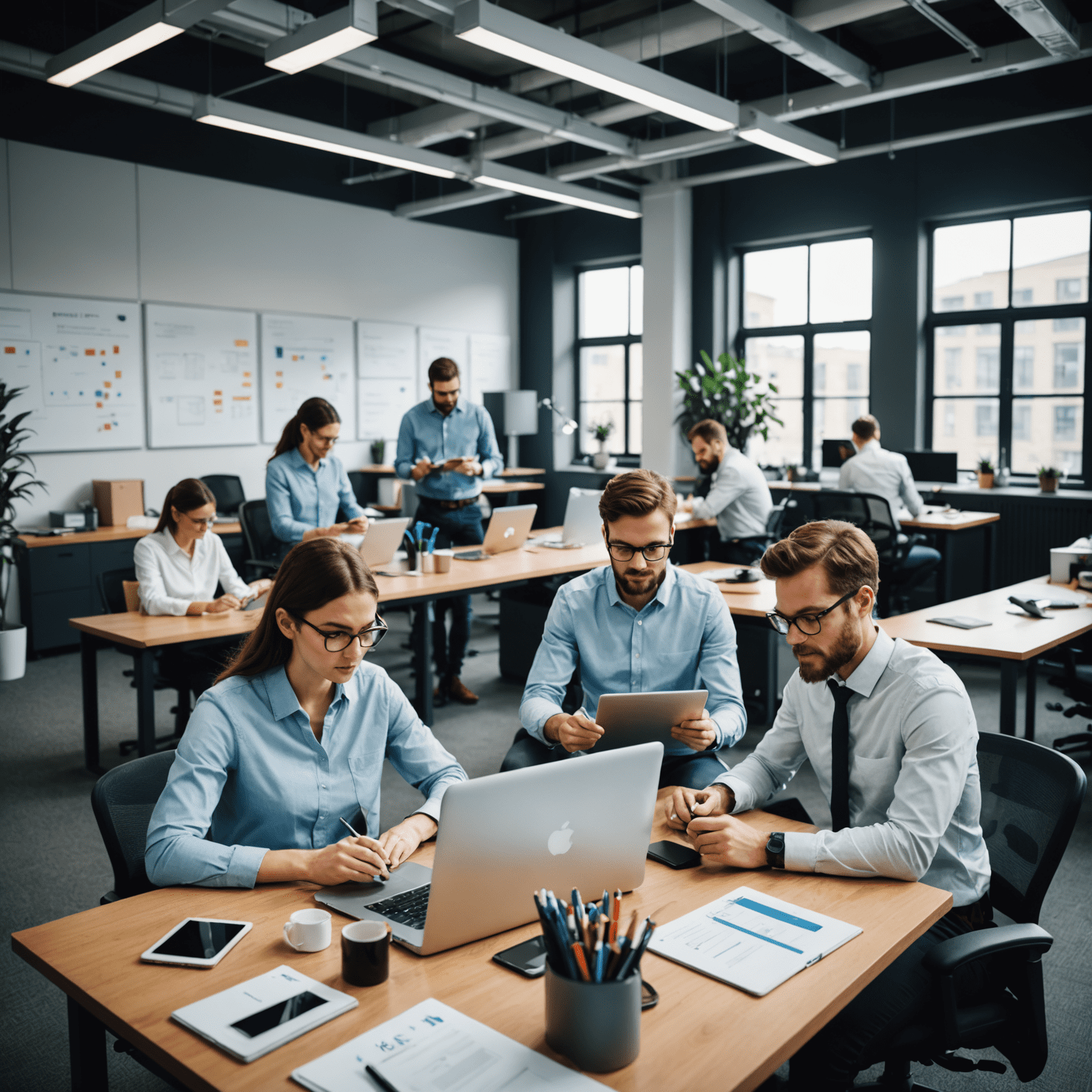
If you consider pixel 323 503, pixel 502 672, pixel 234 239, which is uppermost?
pixel 234 239

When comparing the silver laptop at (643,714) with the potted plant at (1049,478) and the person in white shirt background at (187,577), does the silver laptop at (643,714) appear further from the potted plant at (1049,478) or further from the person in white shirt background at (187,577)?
the potted plant at (1049,478)

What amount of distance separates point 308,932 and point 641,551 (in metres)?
1.35

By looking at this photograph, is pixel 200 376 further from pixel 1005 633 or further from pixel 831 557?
pixel 831 557

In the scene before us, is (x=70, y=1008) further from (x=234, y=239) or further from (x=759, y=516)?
(x=234, y=239)

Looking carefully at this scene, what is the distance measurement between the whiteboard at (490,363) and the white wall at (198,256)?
0.84 ft

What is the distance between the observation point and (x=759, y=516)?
5867 millimetres

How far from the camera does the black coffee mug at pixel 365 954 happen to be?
1265 mm

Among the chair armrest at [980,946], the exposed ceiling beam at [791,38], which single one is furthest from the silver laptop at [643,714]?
the exposed ceiling beam at [791,38]

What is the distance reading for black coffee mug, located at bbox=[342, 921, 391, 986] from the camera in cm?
126

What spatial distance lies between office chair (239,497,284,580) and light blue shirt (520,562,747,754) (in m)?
2.89

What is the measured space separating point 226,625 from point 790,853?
262 centimetres

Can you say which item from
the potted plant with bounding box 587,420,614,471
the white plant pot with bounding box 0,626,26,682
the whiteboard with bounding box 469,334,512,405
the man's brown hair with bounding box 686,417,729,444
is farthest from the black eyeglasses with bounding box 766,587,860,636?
the whiteboard with bounding box 469,334,512,405

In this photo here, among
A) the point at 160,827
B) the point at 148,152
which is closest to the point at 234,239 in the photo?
the point at 148,152

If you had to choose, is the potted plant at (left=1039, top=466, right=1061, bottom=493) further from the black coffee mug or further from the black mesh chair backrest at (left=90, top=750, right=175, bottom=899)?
the black coffee mug
